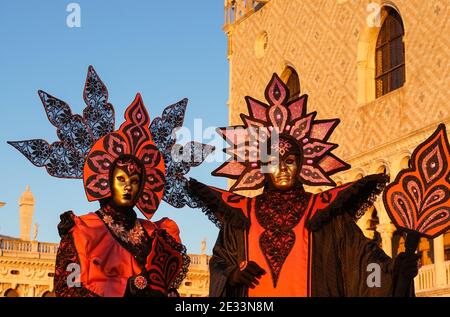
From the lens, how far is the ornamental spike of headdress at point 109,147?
6.79 meters

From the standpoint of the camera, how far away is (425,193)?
15.2 ft

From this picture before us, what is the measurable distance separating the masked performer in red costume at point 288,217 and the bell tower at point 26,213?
23.2 meters

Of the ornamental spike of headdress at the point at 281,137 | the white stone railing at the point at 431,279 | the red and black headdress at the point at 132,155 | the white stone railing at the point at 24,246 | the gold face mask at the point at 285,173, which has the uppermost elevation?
the white stone railing at the point at 24,246

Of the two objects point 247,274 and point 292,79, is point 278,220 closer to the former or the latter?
point 247,274

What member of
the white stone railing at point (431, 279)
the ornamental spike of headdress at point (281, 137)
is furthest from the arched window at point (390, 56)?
the ornamental spike of headdress at point (281, 137)

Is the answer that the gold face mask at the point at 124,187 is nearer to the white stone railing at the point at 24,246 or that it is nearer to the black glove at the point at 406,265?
the black glove at the point at 406,265

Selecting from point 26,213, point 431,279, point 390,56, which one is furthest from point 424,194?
point 26,213

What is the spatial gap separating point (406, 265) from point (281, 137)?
1.15m

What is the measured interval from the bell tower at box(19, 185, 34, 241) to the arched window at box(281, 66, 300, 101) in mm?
11167

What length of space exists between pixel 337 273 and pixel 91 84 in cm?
322

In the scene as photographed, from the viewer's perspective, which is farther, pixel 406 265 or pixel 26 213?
pixel 26 213

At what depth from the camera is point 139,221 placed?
6598mm
